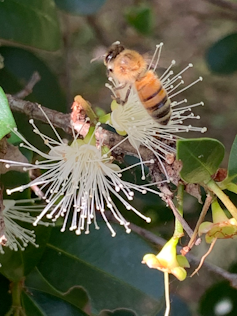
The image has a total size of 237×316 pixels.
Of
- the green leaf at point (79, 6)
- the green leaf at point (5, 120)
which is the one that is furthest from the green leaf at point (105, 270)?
the green leaf at point (79, 6)

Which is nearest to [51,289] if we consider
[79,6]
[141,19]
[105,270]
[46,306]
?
[46,306]

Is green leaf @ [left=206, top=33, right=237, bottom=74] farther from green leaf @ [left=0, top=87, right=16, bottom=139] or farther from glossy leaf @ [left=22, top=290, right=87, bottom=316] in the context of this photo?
green leaf @ [left=0, top=87, right=16, bottom=139]

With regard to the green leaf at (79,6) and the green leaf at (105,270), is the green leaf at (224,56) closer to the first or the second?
the green leaf at (79,6)

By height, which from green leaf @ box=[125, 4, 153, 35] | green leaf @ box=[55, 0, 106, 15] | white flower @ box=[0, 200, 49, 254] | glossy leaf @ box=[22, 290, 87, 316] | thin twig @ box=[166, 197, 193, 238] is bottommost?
glossy leaf @ box=[22, 290, 87, 316]

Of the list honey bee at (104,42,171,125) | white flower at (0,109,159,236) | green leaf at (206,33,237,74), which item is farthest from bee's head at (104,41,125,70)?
green leaf at (206,33,237,74)

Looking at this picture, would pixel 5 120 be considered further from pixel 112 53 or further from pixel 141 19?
pixel 141 19
